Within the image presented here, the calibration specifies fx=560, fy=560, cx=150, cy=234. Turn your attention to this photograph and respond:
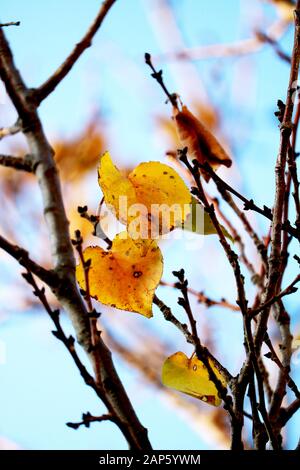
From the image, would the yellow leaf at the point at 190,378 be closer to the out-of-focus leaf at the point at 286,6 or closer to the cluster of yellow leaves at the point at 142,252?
the cluster of yellow leaves at the point at 142,252

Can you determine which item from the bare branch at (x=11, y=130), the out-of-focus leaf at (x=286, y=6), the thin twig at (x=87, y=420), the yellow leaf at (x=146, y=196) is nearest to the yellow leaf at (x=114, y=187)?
the yellow leaf at (x=146, y=196)

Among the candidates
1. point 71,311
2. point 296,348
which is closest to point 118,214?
point 71,311

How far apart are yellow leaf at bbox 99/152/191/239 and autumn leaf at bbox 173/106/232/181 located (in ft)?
0.46

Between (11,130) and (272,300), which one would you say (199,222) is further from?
(11,130)

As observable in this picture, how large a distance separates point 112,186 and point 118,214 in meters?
0.04

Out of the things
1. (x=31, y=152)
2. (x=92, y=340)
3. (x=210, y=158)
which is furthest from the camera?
(x=210, y=158)

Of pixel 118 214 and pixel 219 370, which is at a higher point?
pixel 118 214

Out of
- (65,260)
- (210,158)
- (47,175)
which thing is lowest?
(65,260)

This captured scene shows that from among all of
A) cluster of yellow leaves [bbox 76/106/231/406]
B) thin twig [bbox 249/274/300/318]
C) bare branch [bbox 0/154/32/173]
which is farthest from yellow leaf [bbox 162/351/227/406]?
bare branch [bbox 0/154/32/173]

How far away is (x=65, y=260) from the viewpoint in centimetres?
63

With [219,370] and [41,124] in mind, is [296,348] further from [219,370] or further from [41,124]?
[41,124]

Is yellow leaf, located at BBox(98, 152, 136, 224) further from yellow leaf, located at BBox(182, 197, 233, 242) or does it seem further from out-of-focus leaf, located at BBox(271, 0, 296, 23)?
out-of-focus leaf, located at BBox(271, 0, 296, 23)

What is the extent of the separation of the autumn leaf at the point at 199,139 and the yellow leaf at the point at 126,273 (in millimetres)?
219

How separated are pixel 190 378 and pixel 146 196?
235mm
